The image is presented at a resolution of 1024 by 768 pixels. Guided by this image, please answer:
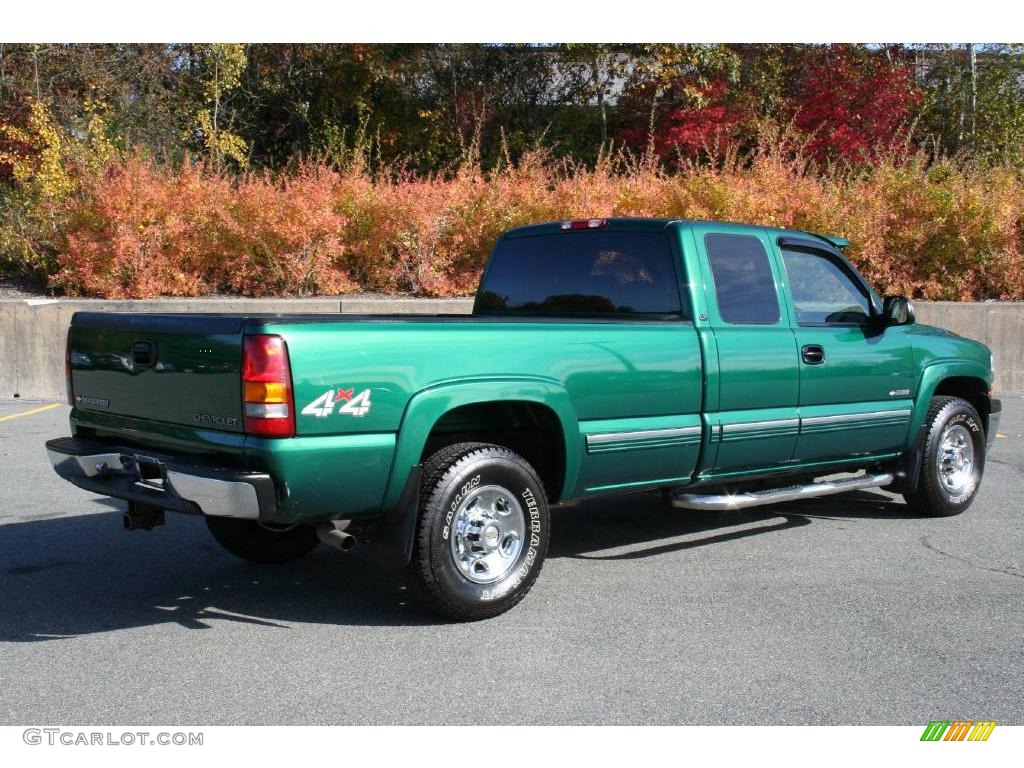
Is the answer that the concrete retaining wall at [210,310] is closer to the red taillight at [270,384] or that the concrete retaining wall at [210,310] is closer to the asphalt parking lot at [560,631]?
the asphalt parking lot at [560,631]

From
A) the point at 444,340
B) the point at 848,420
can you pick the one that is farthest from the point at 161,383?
the point at 848,420

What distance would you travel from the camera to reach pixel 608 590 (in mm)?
5414

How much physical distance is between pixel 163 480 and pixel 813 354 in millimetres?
3651

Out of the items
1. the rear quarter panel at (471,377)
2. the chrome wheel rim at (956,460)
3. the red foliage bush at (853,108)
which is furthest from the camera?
the red foliage bush at (853,108)

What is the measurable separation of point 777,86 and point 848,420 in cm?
1751

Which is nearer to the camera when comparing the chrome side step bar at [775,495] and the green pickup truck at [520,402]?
the green pickup truck at [520,402]

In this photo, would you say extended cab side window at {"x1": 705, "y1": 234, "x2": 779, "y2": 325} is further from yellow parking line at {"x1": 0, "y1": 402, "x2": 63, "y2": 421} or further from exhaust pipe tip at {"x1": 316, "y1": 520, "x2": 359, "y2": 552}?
yellow parking line at {"x1": 0, "y1": 402, "x2": 63, "y2": 421}

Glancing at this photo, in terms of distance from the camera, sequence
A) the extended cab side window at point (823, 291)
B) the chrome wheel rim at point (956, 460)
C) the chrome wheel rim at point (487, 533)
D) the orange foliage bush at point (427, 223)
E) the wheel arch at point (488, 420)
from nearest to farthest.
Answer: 1. the wheel arch at point (488, 420)
2. the chrome wheel rim at point (487, 533)
3. the extended cab side window at point (823, 291)
4. the chrome wheel rim at point (956, 460)
5. the orange foliage bush at point (427, 223)

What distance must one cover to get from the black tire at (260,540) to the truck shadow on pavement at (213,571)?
0.21 feet

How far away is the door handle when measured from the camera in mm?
6117

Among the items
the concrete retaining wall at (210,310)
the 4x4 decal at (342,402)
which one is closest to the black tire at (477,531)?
the 4x4 decal at (342,402)

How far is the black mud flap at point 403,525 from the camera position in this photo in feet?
15.0

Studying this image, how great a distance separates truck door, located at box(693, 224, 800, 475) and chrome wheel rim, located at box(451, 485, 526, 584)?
51.2 inches

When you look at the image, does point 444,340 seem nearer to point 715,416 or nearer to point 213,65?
point 715,416
